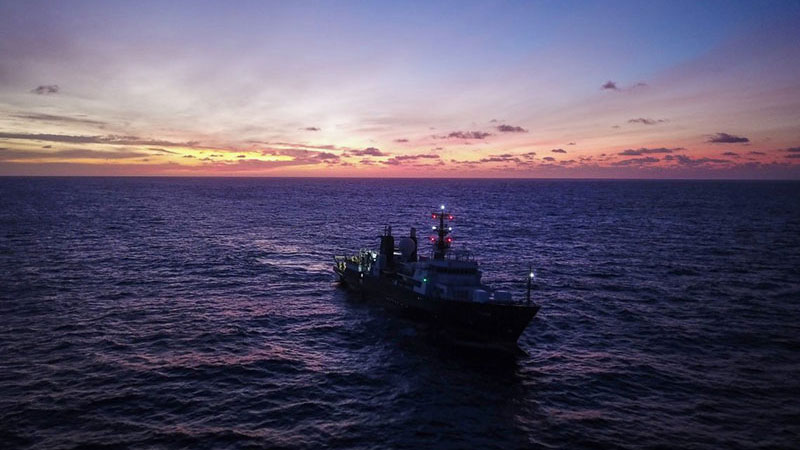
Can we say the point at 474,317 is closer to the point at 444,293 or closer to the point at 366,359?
the point at 444,293

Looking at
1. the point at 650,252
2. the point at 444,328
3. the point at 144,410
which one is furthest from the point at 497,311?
the point at 650,252

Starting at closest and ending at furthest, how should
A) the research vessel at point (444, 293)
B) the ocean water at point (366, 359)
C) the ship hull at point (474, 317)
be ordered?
1. the ocean water at point (366, 359)
2. the ship hull at point (474, 317)
3. the research vessel at point (444, 293)

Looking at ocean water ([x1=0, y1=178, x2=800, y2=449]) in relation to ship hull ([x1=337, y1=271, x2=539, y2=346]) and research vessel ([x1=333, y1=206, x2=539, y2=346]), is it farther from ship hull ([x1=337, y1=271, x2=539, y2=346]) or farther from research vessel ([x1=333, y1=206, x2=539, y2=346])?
research vessel ([x1=333, y1=206, x2=539, y2=346])

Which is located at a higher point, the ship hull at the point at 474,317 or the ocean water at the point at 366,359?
the ship hull at the point at 474,317

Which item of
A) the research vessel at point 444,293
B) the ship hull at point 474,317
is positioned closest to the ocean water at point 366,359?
the ship hull at point 474,317

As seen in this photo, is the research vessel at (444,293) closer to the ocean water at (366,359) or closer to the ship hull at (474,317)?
the ship hull at (474,317)

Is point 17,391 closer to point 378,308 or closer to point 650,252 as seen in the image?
point 378,308
